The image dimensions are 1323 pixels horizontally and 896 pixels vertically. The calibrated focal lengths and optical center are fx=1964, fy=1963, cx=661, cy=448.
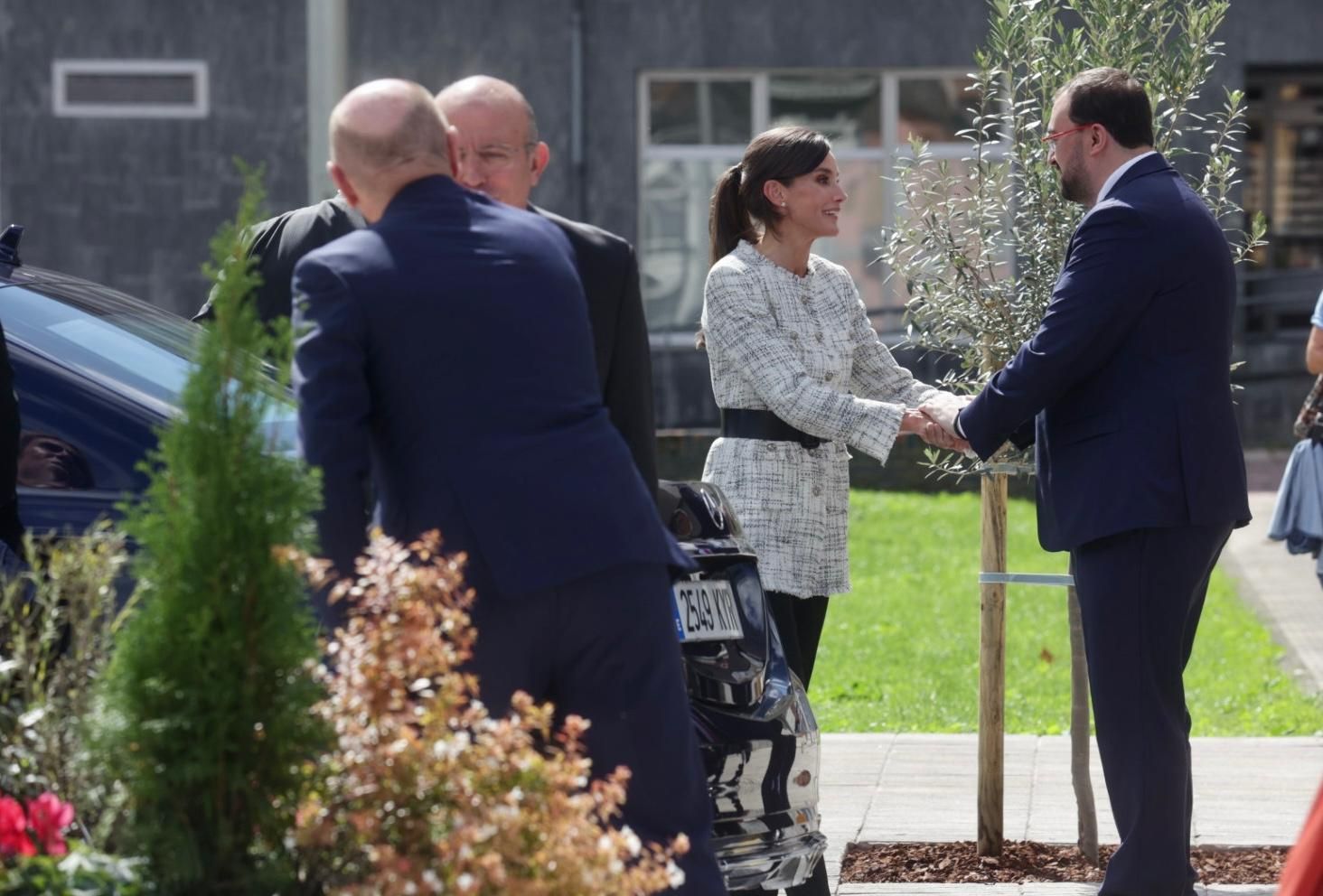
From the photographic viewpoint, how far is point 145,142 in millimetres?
18719

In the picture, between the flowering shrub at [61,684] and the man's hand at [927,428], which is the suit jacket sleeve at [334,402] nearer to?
the flowering shrub at [61,684]

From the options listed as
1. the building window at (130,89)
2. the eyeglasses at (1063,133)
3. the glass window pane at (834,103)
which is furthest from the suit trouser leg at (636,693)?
the building window at (130,89)

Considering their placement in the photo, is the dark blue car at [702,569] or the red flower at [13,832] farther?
the dark blue car at [702,569]

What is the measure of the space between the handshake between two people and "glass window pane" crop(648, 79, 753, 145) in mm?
13962

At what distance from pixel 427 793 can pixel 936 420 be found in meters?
2.77

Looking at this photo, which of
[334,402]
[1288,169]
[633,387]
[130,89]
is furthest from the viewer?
[1288,169]

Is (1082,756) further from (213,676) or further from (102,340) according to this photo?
(213,676)

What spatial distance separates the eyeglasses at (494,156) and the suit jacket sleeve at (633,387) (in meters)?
0.33

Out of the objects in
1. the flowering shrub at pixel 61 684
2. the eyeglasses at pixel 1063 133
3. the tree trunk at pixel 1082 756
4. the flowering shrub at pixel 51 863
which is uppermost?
the eyeglasses at pixel 1063 133

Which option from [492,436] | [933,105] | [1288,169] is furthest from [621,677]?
[1288,169]

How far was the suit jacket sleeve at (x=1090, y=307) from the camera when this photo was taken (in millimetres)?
4379

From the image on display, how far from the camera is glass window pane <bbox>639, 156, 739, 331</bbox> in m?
18.8

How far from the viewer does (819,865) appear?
458cm

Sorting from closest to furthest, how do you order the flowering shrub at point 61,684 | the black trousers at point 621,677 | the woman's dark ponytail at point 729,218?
the flowering shrub at point 61,684
the black trousers at point 621,677
the woman's dark ponytail at point 729,218
